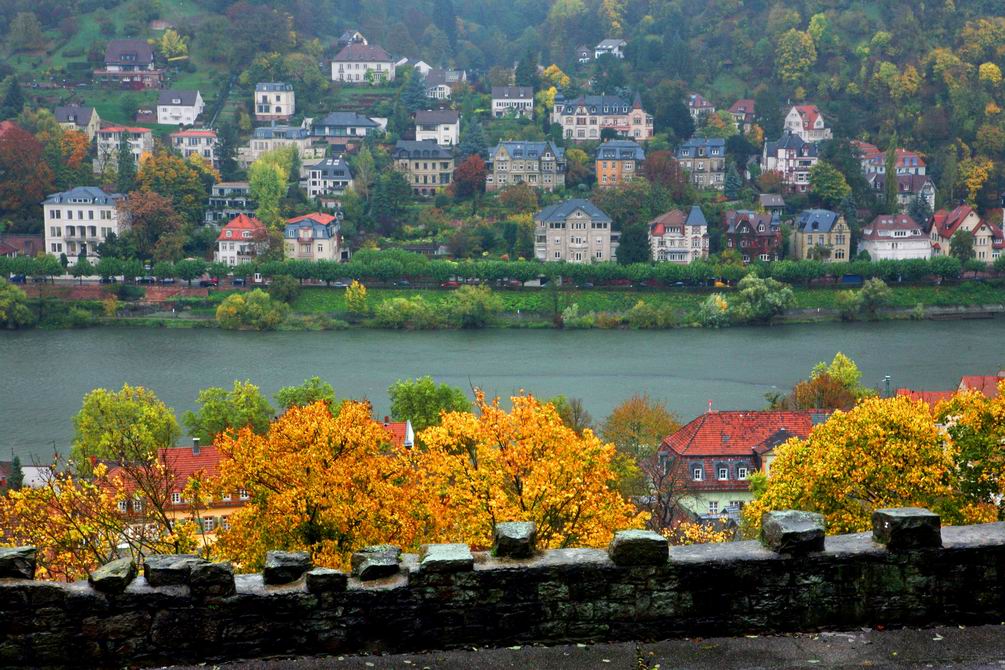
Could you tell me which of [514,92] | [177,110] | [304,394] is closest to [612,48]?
[514,92]

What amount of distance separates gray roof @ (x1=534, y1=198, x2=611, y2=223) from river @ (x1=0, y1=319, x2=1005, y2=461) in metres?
10.8

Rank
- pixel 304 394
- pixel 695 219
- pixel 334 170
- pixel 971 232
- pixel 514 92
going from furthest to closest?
1. pixel 514 92
2. pixel 334 170
3. pixel 971 232
4. pixel 695 219
5. pixel 304 394

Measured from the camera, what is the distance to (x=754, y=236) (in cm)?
6266

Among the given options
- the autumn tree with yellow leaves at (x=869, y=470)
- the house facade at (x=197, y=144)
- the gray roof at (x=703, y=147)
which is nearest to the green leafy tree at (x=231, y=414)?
the autumn tree with yellow leaves at (x=869, y=470)

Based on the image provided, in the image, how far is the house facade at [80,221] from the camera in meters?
64.8

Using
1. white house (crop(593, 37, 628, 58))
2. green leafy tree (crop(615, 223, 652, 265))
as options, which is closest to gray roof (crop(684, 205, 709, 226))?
green leafy tree (crop(615, 223, 652, 265))

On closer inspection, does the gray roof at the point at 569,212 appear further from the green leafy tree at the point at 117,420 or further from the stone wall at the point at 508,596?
the stone wall at the point at 508,596

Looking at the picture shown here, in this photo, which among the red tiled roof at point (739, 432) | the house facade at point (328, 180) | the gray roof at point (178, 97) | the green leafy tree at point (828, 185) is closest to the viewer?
the red tiled roof at point (739, 432)

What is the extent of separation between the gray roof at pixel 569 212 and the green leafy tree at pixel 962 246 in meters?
14.5

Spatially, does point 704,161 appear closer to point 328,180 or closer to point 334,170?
point 334,170

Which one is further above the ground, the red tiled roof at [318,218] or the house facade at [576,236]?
the red tiled roof at [318,218]

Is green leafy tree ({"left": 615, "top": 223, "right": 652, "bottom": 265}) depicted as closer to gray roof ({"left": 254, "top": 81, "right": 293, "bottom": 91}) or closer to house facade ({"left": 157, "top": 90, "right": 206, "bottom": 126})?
gray roof ({"left": 254, "top": 81, "right": 293, "bottom": 91})

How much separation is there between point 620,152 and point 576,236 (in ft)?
32.4

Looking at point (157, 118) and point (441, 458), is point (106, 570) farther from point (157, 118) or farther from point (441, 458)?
point (157, 118)
